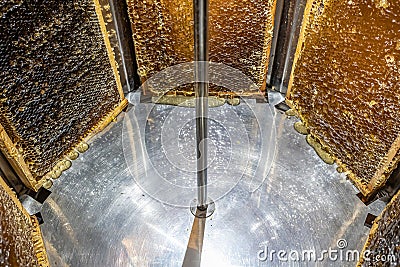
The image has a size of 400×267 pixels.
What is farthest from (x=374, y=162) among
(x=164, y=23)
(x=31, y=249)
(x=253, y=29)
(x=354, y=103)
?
(x=31, y=249)

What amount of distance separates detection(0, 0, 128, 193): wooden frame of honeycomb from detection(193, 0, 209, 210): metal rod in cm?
23

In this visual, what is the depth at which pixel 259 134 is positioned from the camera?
82 cm

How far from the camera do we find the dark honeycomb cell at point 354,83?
0.62m

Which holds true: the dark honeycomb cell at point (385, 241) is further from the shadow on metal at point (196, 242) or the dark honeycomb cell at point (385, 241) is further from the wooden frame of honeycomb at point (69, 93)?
the wooden frame of honeycomb at point (69, 93)

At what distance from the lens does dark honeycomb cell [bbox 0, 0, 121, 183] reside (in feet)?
2.04

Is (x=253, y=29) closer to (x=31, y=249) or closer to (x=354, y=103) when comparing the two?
(x=354, y=103)

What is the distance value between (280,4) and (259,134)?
0.23 metres

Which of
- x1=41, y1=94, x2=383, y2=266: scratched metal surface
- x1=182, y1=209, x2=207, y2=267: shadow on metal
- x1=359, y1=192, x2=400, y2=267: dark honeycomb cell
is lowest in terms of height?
x1=182, y1=209, x2=207, y2=267: shadow on metal

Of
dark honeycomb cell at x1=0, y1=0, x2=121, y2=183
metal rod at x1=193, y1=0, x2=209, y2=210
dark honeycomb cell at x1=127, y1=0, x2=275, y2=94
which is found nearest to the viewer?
metal rod at x1=193, y1=0, x2=209, y2=210

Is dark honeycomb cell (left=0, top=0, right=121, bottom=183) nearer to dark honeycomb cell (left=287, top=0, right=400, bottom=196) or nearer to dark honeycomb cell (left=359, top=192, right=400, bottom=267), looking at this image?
dark honeycomb cell (left=287, top=0, right=400, bottom=196)

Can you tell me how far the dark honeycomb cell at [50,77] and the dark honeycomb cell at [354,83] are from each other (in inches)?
14.3

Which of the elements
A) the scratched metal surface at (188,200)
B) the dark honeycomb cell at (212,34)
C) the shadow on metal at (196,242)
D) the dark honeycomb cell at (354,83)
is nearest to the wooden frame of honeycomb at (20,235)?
the scratched metal surface at (188,200)

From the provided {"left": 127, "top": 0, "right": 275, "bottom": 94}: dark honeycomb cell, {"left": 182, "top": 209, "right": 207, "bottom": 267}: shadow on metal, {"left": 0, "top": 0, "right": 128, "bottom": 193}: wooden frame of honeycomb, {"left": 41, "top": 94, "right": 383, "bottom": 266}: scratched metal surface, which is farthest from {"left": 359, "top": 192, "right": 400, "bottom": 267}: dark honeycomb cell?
{"left": 0, "top": 0, "right": 128, "bottom": 193}: wooden frame of honeycomb

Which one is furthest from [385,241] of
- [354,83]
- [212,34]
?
[212,34]
